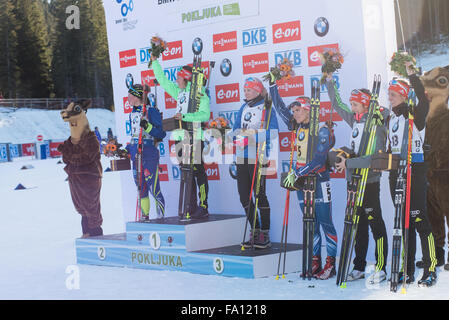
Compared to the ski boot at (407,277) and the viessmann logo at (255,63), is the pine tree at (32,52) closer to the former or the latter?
the viessmann logo at (255,63)

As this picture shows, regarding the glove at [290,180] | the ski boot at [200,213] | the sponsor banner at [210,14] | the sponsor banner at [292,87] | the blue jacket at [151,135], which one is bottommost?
the ski boot at [200,213]

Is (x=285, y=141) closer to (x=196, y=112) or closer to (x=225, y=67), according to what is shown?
(x=196, y=112)

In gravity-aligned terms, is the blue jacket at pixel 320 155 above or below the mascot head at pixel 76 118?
below

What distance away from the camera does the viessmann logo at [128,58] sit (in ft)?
34.0

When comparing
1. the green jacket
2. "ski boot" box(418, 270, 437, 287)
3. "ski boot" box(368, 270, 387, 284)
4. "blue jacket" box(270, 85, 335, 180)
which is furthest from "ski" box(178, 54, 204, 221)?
"ski boot" box(418, 270, 437, 287)

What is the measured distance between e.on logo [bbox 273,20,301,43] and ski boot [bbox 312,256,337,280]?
2558 millimetres

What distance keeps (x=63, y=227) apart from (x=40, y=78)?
46.9 m

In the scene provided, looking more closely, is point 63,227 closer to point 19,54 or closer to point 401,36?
point 401,36

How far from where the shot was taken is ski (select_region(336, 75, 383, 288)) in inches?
259

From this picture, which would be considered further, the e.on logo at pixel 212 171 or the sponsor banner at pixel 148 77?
the sponsor banner at pixel 148 77

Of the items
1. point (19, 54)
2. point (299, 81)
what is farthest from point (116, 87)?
point (19, 54)

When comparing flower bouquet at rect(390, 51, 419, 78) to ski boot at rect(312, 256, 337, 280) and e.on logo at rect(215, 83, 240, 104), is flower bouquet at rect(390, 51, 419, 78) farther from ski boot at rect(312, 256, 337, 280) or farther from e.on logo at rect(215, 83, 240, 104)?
e.on logo at rect(215, 83, 240, 104)

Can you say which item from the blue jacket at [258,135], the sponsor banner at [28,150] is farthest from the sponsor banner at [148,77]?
the sponsor banner at [28,150]

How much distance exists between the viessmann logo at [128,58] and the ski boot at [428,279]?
543 centimetres
